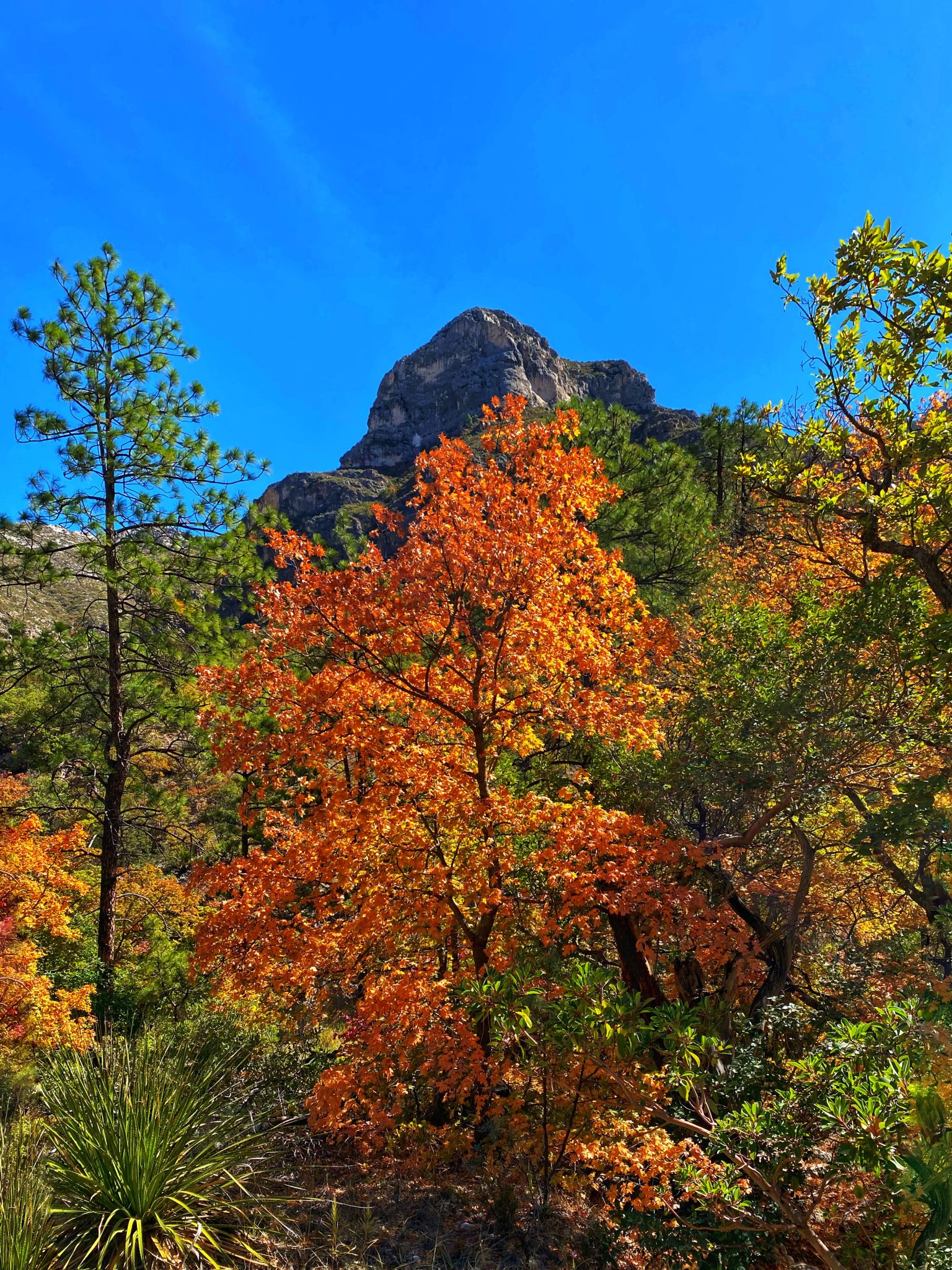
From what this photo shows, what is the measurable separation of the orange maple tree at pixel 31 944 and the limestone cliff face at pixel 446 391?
101 metres

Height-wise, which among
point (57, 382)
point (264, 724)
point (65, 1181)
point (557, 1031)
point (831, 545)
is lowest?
point (65, 1181)

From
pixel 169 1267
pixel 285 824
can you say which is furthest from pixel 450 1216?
pixel 285 824

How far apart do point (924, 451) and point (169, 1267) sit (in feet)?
24.4

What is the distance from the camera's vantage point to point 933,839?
6.00m

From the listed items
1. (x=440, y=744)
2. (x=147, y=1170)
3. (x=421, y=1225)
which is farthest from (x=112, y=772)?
(x=421, y=1225)

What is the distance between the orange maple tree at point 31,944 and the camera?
8.10 m

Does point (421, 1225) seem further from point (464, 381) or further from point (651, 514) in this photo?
point (464, 381)

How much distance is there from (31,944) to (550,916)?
26.1 feet

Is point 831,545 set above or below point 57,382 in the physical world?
below

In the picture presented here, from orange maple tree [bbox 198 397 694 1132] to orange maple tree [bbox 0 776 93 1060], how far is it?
11.6 ft

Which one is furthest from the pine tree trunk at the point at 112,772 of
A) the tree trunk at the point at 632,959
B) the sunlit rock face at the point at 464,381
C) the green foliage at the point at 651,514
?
the sunlit rock face at the point at 464,381

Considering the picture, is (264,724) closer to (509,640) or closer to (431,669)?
(431,669)

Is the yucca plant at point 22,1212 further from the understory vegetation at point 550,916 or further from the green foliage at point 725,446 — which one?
the green foliage at point 725,446

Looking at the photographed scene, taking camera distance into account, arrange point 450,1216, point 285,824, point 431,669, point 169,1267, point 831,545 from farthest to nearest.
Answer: point 831,545 → point 285,824 → point 431,669 → point 450,1216 → point 169,1267
